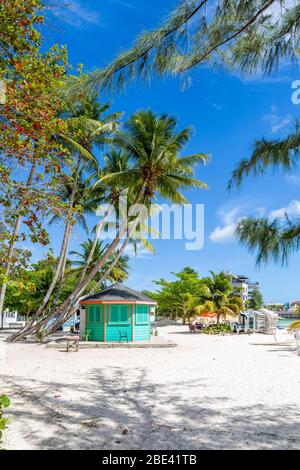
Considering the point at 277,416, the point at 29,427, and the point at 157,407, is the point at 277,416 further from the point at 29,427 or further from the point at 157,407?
the point at 29,427

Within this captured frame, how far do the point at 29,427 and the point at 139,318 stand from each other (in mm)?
15587

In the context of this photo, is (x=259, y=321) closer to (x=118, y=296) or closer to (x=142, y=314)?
(x=142, y=314)

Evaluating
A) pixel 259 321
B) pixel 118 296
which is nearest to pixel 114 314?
pixel 118 296

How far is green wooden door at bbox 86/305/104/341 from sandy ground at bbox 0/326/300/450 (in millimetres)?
7424

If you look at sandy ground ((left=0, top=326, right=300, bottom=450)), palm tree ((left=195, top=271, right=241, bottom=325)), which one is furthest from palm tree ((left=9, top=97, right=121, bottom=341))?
palm tree ((left=195, top=271, right=241, bottom=325))

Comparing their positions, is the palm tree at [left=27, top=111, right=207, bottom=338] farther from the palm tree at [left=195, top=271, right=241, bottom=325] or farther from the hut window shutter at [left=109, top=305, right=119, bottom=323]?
→ the palm tree at [left=195, top=271, right=241, bottom=325]

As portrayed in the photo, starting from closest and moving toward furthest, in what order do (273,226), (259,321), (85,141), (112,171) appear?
1. (273,226)
2. (85,141)
3. (112,171)
4. (259,321)

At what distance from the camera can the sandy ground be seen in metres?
5.14

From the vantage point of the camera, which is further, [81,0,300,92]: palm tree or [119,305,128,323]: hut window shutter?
[119,305,128,323]: hut window shutter

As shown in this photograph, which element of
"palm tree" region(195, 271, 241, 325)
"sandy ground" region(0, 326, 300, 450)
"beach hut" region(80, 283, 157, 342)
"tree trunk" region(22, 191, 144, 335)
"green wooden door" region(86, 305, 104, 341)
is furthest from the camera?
"palm tree" region(195, 271, 241, 325)

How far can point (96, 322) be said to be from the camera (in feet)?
67.9

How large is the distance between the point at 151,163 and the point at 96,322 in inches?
368

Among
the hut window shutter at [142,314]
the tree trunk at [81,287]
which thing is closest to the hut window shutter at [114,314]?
the hut window shutter at [142,314]
